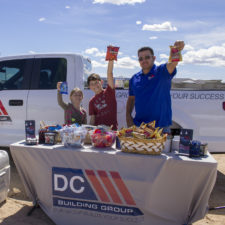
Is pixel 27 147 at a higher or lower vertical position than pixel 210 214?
higher

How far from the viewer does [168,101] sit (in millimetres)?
2762

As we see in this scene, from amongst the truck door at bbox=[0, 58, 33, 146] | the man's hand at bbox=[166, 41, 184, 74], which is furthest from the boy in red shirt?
the truck door at bbox=[0, 58, 33, 146]

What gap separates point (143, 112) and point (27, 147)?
1.26m

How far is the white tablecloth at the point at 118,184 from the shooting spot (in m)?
2.17

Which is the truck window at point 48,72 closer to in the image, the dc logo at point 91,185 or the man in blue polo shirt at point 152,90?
the man in blue polo shirt at point 152,90

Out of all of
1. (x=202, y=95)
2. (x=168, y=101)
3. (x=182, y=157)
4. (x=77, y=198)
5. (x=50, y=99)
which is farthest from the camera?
(x=50, y=99)

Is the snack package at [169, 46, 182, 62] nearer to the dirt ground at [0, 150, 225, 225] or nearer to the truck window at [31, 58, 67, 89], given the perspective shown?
the dirt ground at [0, 150, 225, 225]

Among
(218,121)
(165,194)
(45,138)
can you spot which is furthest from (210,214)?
(45,138)

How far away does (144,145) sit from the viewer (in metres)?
2.20

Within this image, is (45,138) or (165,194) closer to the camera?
(165,194)

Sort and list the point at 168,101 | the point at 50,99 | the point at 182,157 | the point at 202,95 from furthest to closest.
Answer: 1. the point at 50,99
2. the point at 202,95
3. the point at 168,101
4. the point at 182,157

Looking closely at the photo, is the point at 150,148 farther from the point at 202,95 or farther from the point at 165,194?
the point at 202,95

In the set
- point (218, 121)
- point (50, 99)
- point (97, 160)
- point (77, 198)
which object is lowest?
point (77, 198)

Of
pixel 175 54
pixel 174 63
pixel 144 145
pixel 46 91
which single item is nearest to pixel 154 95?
pixel 174 63
